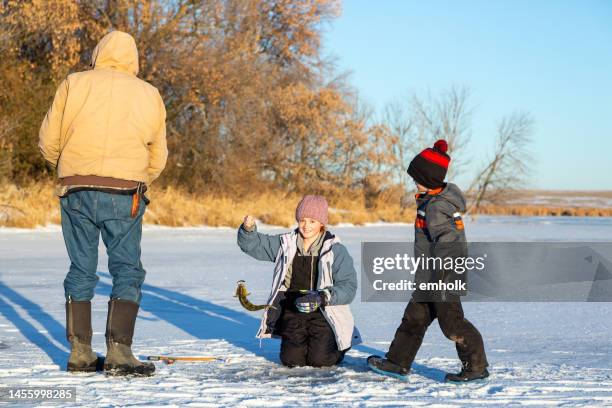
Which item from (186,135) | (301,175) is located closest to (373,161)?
(301,175)

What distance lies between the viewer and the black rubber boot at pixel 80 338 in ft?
14.3

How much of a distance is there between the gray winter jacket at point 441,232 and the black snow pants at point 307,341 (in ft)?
2.21

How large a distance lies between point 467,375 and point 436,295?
40 cm

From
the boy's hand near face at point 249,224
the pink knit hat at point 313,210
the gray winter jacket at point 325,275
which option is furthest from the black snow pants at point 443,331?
the boy's hand near face at point 249,224

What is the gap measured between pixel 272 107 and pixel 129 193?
983 inches

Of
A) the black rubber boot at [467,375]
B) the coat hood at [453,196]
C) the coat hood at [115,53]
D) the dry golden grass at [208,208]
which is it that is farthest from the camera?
the dry golden grass at [208,208]

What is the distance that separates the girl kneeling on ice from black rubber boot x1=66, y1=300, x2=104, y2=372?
881 millimetres

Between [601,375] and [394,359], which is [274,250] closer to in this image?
[394,359]

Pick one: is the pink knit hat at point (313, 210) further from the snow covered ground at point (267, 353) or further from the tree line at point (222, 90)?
the tree line at point (222, 90)

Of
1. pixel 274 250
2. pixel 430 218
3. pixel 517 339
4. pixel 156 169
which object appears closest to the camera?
pixel 430 218

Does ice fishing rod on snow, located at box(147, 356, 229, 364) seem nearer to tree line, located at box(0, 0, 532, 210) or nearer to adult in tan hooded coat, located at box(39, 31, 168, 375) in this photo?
adult in tan hooded coat, located at box(39, 31, 168, 375)

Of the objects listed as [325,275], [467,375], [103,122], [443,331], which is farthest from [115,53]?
[467,375]

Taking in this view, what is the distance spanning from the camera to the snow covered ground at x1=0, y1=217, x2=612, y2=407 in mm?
3895

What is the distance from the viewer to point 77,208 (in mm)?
4371
